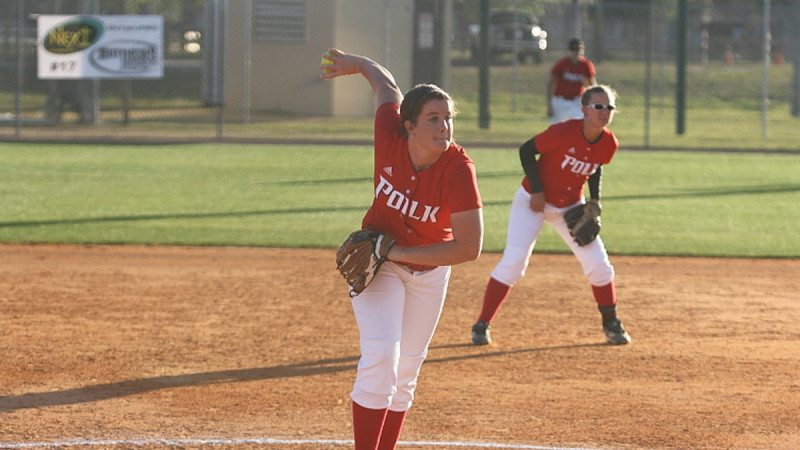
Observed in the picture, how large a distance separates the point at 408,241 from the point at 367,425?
2.74 feet

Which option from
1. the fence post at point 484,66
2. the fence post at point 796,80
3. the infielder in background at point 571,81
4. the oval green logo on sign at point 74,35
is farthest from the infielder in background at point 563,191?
the fence post at point 796,80

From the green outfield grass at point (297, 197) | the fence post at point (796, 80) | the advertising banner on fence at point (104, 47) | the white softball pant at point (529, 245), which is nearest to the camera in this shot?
the white softball pant at point (529, 245)

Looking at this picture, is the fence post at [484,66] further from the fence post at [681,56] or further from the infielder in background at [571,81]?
the infielder in background at [571,81]

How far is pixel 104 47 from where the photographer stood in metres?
22.5

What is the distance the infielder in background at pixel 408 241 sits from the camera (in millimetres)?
5078

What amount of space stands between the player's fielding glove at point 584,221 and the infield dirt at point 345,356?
31.1 inches

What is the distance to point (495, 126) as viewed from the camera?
27484mm

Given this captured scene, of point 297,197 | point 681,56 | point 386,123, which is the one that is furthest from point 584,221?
point 681,56

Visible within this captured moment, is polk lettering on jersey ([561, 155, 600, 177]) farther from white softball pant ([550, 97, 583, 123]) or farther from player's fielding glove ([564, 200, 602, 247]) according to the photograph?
white softball pant ([550, 97, 583, 123])

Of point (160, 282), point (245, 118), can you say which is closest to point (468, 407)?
point (160, 282)

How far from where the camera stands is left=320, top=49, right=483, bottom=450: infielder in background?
16.7ft

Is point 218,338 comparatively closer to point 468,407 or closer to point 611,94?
point 468,407

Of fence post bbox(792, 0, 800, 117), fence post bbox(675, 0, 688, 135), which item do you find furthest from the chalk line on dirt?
fence post bbox(792, 0, 800, 117)

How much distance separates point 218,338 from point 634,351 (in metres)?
2.91
